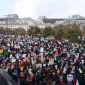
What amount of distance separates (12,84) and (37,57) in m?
7.28

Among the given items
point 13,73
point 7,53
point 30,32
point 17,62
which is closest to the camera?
point 13,73

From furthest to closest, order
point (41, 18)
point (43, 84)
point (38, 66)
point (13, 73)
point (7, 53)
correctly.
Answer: point (41, 18) < point (7, 53) < point (38, 66) < point (13, 73) < point (43, 84)

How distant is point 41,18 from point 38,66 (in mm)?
153178

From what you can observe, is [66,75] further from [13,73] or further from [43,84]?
[13,73]

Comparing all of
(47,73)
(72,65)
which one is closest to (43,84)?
(47,73)

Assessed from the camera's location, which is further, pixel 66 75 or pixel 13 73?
pixel 13 73

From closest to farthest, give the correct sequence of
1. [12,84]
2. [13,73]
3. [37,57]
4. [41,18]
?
[12,84]
[13,73]
[37,57]
[41,18]

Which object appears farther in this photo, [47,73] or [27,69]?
[27,69]

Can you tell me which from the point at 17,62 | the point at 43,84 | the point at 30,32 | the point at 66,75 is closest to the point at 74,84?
the point at 66,75

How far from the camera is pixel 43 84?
32.5ft

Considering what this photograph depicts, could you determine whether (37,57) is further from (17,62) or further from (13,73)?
(13,73)

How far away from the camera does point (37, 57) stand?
1554 centimetres

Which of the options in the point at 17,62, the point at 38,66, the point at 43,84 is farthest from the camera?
the point at 17,62

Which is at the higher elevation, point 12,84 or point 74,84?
point 12,84
